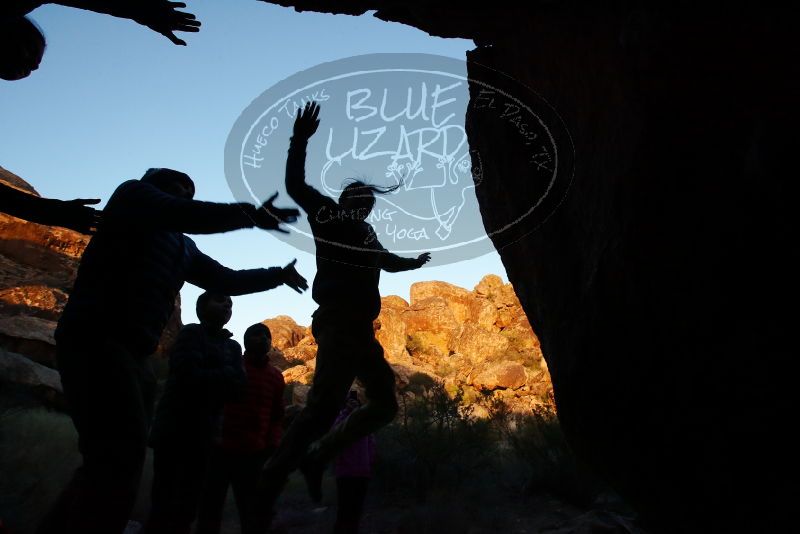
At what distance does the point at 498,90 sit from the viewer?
3.30m

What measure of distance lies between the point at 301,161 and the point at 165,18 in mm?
922

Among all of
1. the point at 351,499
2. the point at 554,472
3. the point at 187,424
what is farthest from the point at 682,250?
the point at 554,472

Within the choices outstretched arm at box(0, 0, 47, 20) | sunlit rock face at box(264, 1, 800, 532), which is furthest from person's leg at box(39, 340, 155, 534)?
sunlit rock face at box(264, 1, 800, 532)

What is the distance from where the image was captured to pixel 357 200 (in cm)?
332

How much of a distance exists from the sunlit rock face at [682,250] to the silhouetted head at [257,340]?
2.98 meters

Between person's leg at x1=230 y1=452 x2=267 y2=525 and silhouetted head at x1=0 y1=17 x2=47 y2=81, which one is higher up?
silhouetted head at x1=0 y1=17 x2=47 y2=81

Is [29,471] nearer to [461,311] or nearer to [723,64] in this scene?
[723,64]

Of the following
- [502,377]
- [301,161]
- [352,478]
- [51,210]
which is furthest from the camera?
[502,377]

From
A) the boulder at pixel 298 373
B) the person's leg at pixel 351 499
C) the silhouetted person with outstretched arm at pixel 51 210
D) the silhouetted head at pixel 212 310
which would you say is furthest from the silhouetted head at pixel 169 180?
the boulder at pixel 298 373

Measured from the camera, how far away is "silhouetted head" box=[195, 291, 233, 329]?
410 cm

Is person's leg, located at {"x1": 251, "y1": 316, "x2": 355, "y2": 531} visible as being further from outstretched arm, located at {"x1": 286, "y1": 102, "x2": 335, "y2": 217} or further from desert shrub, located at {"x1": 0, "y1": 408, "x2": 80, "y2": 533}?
desert shrub, located at {"x1": 0, "y1": 408, "x2": 80, "y2": 533}

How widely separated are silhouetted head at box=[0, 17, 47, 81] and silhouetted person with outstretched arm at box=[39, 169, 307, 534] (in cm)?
55

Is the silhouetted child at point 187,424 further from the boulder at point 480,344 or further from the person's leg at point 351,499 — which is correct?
the boulder at point 480,344

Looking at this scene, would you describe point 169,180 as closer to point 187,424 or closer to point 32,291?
point 187,424
